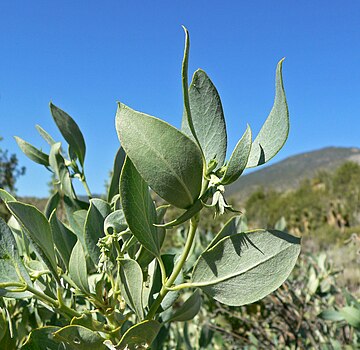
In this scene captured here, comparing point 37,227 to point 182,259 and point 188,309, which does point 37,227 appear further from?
point 188,309

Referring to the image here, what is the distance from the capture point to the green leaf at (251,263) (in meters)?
0.50

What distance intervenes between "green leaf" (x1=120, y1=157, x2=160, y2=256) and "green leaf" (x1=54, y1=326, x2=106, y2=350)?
0.11m

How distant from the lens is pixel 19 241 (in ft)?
2.69

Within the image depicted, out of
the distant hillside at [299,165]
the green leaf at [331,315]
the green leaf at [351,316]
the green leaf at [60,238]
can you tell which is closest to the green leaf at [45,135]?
the green leaf at [60,238]

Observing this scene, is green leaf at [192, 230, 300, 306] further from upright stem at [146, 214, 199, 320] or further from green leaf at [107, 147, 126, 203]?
green leaf at [107, 147, 126, 203]

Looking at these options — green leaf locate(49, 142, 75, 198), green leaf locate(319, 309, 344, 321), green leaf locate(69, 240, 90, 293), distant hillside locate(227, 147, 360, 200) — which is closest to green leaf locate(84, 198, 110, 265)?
green leaf locate(69, 240, 90, 293)

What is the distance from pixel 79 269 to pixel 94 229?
6 cm

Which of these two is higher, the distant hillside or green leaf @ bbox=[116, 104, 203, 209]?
the distant hillside

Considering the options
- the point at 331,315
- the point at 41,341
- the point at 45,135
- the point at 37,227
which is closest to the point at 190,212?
the point at 37,227

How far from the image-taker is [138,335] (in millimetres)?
527

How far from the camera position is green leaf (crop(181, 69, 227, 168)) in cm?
51

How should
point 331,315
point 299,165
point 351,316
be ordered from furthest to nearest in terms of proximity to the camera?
point 299,165 → point 331,315 → point 351,316

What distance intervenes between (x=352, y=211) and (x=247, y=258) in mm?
18020

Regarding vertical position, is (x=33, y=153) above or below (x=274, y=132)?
above
